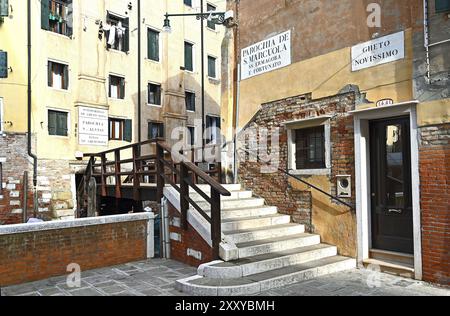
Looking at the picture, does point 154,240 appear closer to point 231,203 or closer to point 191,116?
point 231,203

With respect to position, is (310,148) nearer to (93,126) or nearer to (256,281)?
(256,281)

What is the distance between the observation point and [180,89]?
19.3m

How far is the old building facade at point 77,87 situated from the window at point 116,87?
44 mm

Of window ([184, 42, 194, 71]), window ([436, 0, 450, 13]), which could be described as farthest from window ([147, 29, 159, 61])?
window ([436, 0, 450, 13])

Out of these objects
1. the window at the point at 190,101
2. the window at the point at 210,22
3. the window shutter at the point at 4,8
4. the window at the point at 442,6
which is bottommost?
the window at the point at 442,6

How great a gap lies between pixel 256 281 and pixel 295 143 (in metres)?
3.40

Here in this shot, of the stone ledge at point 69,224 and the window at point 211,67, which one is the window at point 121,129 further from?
the stone ledge at point 69,224

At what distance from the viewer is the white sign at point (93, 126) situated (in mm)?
15188

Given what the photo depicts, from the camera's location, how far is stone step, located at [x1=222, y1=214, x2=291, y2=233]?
21.6 feet

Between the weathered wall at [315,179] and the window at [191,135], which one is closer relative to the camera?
the weathered wall at [315,179]

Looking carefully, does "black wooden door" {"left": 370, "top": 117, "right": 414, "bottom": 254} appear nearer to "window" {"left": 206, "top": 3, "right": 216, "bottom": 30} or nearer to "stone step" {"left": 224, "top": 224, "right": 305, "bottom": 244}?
"stone step" {"left": 224, "top": 224, "right": 305, "bottom": 244}

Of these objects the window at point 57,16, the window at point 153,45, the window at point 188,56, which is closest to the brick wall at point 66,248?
the window at point 57,16

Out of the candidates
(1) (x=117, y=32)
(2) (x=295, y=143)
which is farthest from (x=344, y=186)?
(1) (x=117, y=32)
